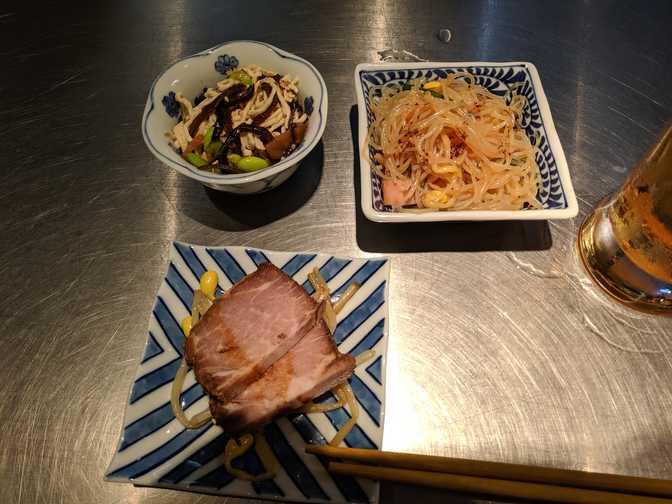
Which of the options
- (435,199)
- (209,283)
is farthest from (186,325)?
(435,199)

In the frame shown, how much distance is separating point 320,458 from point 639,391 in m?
1.09

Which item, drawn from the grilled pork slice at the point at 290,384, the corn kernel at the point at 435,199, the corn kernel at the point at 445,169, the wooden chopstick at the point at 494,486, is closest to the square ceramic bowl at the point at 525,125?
the corn kernel at the point at 435,199

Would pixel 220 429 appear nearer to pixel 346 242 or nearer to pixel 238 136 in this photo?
pixel 346 242

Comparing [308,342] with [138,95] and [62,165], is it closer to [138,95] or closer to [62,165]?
[62,165]

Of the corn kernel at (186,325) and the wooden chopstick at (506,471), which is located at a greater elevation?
the corn kernel at (186,325)

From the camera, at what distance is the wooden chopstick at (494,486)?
4.13ft

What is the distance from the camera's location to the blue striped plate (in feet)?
4.38

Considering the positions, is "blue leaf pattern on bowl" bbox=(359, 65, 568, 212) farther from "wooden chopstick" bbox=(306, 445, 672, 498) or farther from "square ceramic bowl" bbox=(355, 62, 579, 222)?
"wooden chopstick" bbox=(306, 445, 672, 498)

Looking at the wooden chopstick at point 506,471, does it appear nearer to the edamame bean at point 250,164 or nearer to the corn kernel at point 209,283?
the corn kernel at point 209,283

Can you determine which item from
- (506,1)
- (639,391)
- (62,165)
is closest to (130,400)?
(62,165)

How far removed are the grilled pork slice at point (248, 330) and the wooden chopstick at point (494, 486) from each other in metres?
0.37

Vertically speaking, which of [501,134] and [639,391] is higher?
[501,134]

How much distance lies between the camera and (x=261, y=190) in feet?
6.15

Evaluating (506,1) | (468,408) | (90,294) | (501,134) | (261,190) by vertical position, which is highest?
(506,1)
